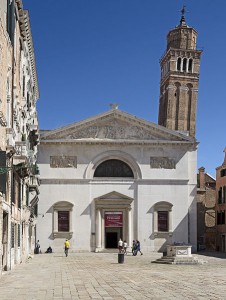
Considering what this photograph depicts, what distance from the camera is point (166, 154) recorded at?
53.4 meters

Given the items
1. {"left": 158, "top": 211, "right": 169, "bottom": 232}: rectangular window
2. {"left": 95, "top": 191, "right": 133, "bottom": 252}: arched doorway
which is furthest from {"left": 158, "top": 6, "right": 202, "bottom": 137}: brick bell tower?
{"left": 95, "top": 191, "right": 133, "bottom": 252}: arched doorway

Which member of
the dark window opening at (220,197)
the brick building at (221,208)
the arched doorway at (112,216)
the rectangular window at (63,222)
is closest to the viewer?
the rectangular window at (63,222)

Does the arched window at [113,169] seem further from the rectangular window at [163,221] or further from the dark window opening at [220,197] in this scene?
the dark window opening at [220,197]

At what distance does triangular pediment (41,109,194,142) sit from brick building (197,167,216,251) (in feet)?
47.5

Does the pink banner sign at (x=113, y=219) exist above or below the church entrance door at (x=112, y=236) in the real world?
above

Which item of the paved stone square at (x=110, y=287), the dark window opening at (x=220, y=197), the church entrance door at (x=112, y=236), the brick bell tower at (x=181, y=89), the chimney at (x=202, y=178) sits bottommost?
the church entrance door at (x=112, y=236)

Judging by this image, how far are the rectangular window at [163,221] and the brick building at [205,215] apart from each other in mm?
9205

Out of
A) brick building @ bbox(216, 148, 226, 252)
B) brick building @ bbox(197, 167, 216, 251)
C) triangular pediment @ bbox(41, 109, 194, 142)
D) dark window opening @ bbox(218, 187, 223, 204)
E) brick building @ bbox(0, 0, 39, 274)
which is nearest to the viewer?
brick building @ bbox(0, 0, 39, 274)

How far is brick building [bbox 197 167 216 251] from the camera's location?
63.3m

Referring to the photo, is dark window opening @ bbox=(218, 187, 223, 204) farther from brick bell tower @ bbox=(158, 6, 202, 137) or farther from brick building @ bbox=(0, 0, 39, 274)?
brick building @ bbox=(0, 0, 39, 274)

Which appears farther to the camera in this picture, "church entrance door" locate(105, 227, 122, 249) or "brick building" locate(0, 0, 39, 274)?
"church entrance door" locate(105, 227, 122, 249)

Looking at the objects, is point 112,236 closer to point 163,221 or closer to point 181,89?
point 163,221

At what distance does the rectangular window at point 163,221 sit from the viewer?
2073 inches

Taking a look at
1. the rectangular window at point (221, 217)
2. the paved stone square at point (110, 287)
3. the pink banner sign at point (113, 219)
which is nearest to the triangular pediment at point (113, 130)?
the pink banner sign at point (113, 219)
